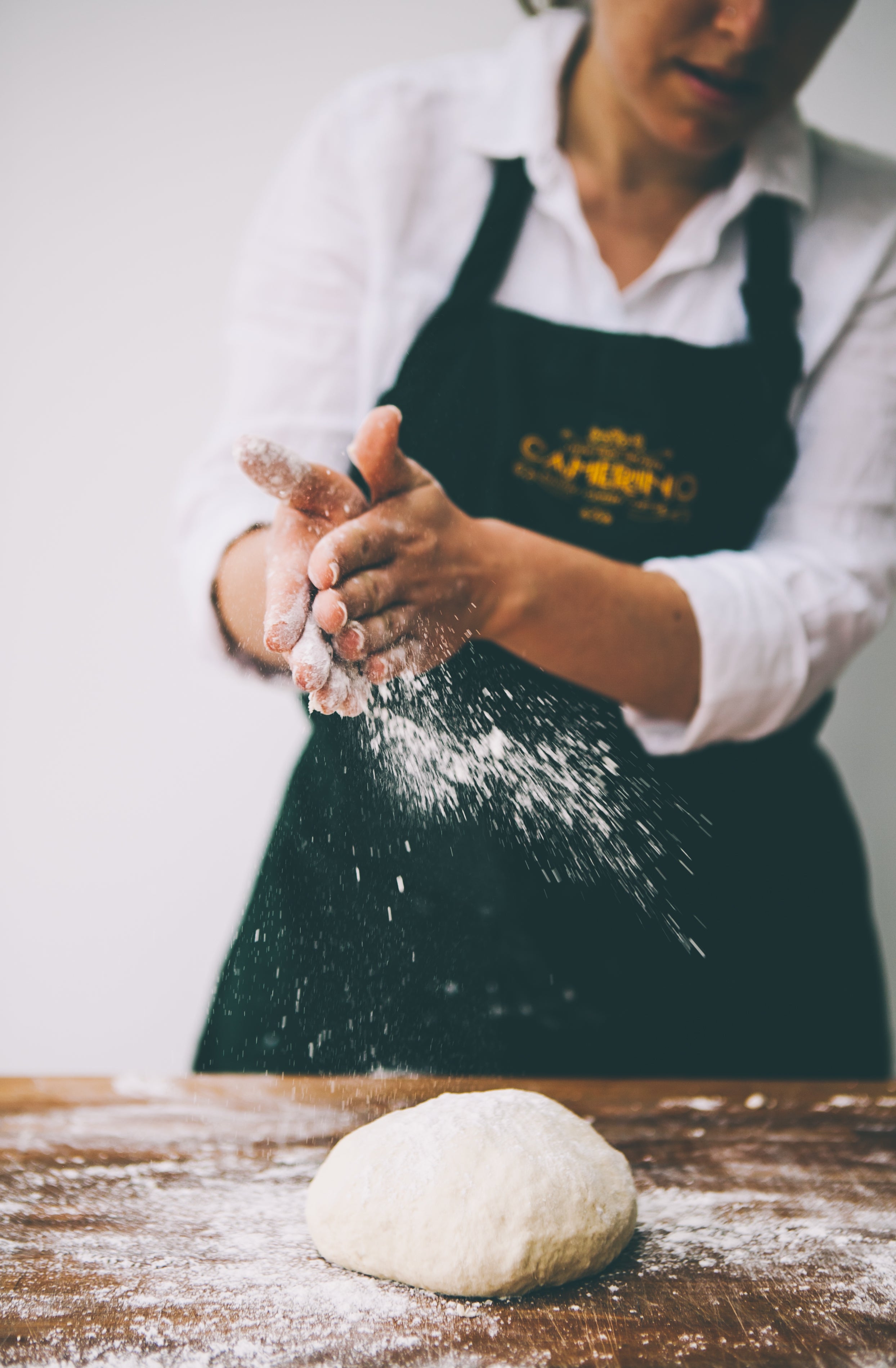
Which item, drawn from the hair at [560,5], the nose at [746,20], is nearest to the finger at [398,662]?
the nose at [746,20]

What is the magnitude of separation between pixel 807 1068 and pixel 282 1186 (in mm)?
748

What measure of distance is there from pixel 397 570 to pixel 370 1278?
55 centimetres

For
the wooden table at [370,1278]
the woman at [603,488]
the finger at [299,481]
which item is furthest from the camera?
the woman at [603,488]

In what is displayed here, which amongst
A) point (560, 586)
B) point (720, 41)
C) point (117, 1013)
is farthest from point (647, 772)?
point (117, 1013)

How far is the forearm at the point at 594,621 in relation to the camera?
103 cm

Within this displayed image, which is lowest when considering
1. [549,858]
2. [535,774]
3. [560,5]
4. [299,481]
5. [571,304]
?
[549,858]

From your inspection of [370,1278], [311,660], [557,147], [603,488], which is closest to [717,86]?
[557,147]

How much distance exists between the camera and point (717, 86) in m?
1.10

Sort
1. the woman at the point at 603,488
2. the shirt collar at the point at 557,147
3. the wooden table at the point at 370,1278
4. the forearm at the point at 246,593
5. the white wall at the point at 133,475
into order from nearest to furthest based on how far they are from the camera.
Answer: the wooden table at the point at 370,1278 → the forearm at the point at 246,593 → the woman at the point at 603,488 → the shirt collar at the point at 557,147 → the white wall at the point at 133,475

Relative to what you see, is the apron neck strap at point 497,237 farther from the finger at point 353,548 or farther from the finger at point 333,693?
the finger at point 333,693

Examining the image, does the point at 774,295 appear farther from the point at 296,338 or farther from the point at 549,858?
the point at 549,858

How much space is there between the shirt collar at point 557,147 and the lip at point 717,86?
14 centimetres

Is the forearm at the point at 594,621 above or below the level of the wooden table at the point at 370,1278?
above

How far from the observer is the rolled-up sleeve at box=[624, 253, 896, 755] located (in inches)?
45.6
